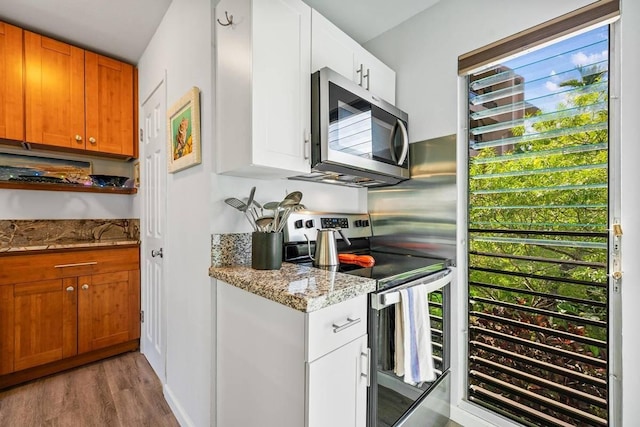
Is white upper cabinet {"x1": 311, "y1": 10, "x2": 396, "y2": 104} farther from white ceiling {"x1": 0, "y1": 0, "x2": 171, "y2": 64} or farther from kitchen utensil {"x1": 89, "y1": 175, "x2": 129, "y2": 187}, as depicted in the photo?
kitchen utensil {"x1": 89, "y1": 175, "x2": 129, "y2": 187}

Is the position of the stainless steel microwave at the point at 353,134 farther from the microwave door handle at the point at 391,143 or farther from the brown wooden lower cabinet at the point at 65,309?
the brown wooden lower cabinet at the point at 65,309

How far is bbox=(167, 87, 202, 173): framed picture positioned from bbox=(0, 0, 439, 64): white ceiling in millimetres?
777

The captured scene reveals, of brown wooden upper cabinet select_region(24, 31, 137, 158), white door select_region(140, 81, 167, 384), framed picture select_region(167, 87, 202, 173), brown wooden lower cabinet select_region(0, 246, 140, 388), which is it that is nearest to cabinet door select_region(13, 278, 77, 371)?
brown wooden lower cabinet select_region(0, 246, 140, 388)

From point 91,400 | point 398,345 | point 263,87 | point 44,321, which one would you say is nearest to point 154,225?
point 44,321

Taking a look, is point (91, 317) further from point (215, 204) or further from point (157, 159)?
point (215, 204)

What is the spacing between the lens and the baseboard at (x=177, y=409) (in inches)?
60.2

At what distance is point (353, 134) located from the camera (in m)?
1.45

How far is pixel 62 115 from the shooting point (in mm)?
2186

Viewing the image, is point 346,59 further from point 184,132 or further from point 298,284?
point 298,284

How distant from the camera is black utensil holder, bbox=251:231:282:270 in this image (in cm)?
126

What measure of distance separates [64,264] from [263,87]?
2.10 m

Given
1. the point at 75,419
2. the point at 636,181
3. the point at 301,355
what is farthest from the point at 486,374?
the point at 75,419

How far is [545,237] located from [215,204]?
1.63 meters

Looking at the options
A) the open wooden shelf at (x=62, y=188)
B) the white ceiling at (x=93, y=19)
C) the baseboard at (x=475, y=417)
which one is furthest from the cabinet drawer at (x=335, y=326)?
the open wooden shelf at (x=62, y=188)
